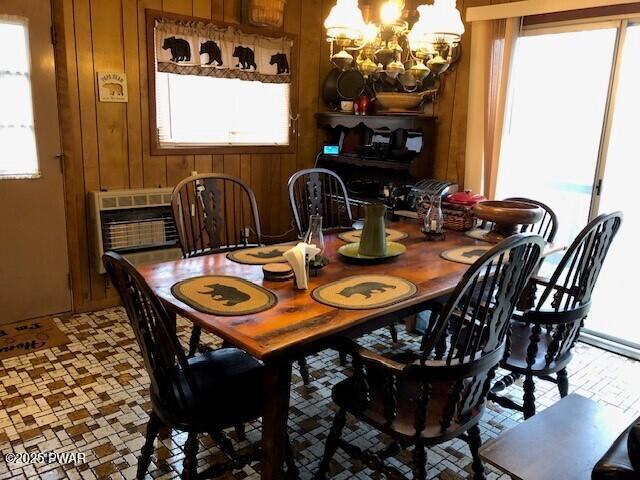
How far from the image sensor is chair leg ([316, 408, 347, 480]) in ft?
5.93

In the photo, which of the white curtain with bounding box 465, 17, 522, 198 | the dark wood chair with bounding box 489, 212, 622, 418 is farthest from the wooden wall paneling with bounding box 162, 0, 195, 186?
the dark wood chair with bounding box 489, 212, 622, 418

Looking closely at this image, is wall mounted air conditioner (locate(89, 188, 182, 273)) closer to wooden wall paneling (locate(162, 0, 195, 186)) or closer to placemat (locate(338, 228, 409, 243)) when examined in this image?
wooden wall paneling (locate(162, 0, 195, 186))

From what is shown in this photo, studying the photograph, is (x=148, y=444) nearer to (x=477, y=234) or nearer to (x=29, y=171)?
(x=477, y=234)

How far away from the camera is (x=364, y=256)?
2.23 metres

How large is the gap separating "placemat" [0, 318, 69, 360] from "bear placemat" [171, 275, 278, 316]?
5.37 feet

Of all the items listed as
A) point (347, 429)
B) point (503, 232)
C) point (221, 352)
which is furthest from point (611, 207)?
point (221, 352)

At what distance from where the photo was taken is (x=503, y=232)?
2.66 m

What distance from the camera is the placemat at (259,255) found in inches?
87.2

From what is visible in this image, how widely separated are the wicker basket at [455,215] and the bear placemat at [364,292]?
898 mm

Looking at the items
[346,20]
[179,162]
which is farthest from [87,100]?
[346,20]

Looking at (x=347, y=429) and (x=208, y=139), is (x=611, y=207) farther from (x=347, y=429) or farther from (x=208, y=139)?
(x=208, y=139)

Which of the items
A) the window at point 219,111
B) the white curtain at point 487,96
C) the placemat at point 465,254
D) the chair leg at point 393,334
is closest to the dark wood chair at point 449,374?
the placemat at point 465,254

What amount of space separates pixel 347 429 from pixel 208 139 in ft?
8.32

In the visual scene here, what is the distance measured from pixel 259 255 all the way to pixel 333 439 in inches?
33.9
